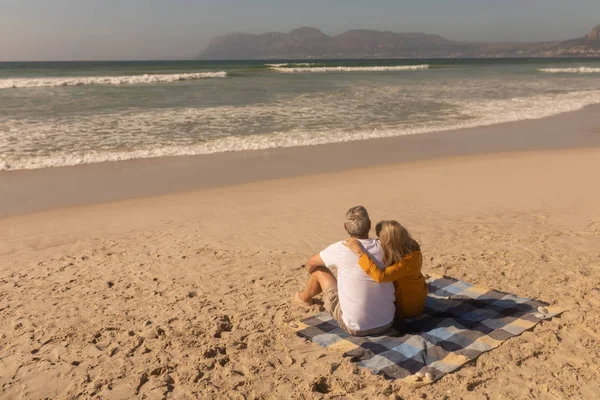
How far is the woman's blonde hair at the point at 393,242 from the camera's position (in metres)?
3.82

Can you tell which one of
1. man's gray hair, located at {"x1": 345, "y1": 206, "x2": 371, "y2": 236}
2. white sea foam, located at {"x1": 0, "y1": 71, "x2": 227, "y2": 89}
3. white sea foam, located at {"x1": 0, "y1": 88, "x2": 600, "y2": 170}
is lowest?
white sea foam, located at {"x1": 0, "y1": 88, "x2": 600, "y2": 170}

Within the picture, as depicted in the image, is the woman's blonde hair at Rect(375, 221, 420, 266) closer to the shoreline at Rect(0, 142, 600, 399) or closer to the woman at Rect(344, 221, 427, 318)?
the woman at Rect(344, 221, 427, 318)

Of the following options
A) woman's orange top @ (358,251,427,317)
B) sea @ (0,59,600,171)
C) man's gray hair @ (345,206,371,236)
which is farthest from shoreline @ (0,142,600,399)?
sea @ (0,59,600,171)

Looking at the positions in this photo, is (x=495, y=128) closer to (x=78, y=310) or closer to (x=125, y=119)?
(x=125, y=119)

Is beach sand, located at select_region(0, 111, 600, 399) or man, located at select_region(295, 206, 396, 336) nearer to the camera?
beach sand, located at select_region(0, 111, 600, 399)

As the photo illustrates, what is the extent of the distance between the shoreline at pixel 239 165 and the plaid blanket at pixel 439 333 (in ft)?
16.3

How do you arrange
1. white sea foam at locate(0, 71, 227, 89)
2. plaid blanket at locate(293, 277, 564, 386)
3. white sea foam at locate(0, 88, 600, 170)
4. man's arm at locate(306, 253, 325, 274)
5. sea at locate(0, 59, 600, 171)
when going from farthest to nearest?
white sea foam at locate(0, 71, 227, 89) < sea at locate(0, 59, 600, 171) < white sea foam at locate(0, 88, 600, 170) < man's arm at locate(306, 253, 325, 274) < plaid blanket at locate(293, 277, 564, 386)

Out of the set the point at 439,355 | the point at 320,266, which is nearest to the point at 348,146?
the point at 320,266

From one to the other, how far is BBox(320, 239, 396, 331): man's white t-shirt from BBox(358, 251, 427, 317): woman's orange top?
0.22 feet

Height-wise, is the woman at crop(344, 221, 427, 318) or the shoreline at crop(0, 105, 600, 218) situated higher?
the woman at crop(344, 221, 427, 318)

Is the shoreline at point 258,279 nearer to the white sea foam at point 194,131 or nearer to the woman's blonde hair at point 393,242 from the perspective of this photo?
the woman's blonde hair at point 393,242

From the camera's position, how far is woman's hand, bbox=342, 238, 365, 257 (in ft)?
12.6

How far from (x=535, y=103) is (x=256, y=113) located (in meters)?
11.0

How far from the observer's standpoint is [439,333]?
4.07 m
